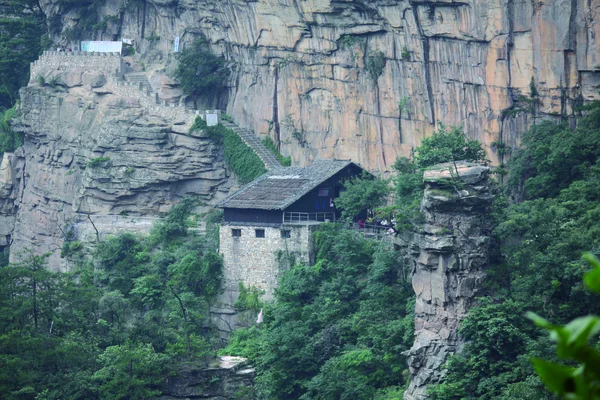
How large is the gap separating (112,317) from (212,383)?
419 cm

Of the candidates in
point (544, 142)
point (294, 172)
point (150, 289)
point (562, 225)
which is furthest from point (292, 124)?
point (562, 225)

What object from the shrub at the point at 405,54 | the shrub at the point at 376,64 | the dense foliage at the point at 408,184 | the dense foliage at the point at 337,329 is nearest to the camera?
the dense foliage at the point at 337,329

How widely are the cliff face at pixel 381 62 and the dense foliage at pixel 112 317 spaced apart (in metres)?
6.36

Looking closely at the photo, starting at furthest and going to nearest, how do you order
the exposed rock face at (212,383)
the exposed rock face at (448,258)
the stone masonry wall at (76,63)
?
the stone masonry wall at (76,63) < the exposed rock face at (212,383) < the exposed rock face at (448,258)

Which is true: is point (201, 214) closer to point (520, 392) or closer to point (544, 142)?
point (544, 142)

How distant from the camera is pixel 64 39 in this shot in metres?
48.7

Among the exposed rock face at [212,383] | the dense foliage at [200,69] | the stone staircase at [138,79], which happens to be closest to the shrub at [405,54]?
the dense foliage at [200,69]

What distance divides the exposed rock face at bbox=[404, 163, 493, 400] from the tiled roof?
325 inches

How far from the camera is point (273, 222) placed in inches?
1352

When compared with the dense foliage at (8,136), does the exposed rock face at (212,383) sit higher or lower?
lower

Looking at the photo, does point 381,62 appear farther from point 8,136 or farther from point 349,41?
point 8,136

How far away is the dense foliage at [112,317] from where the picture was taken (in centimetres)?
2909

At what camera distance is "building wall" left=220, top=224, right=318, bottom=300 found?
111 feet

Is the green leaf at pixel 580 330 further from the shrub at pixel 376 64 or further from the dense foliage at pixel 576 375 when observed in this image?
the shrub at pixel 376 64
